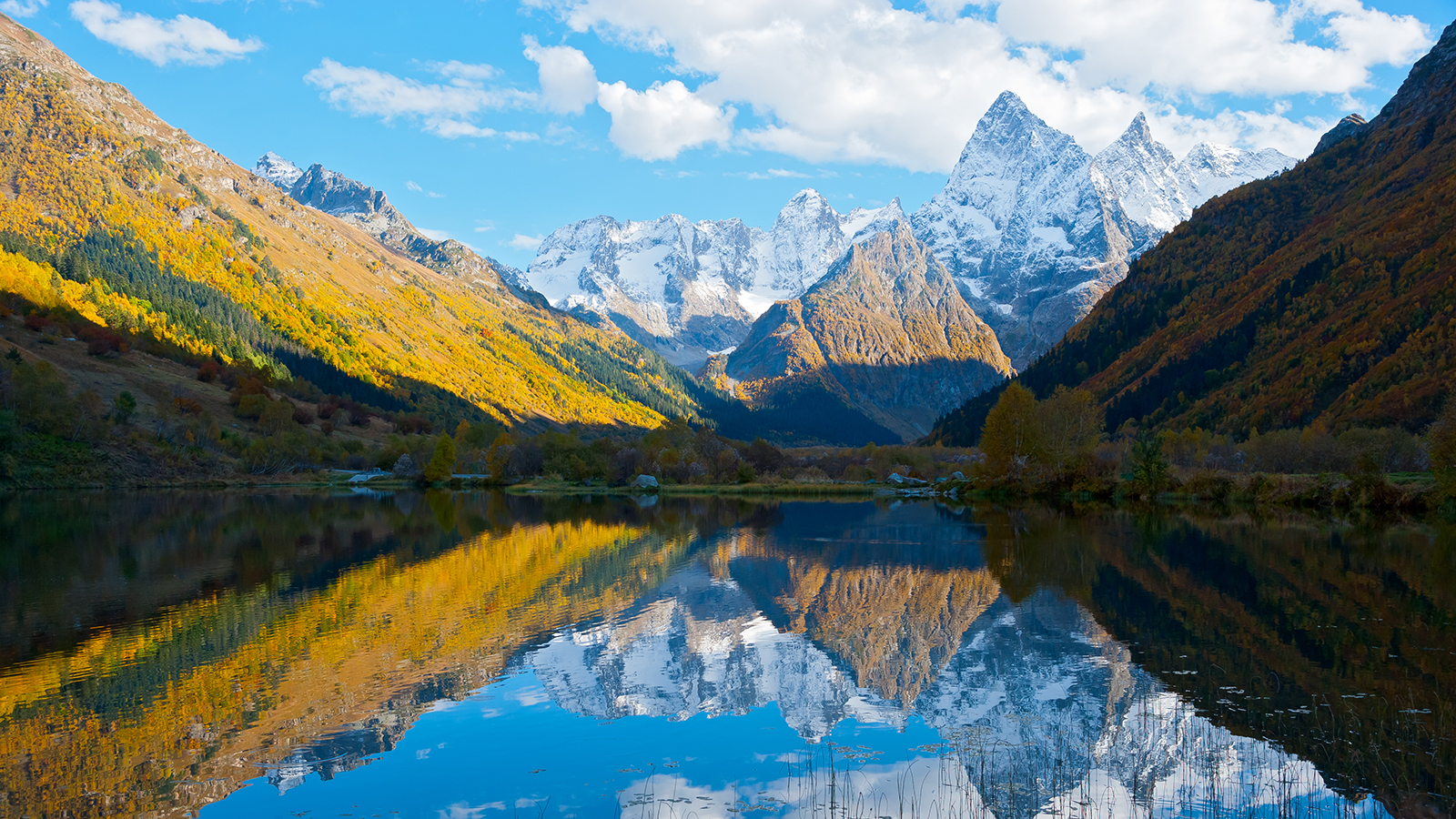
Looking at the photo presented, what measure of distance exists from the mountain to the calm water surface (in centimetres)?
8053

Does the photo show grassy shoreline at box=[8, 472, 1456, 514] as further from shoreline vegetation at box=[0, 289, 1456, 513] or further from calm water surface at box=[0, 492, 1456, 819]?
calm water surface at box=[0, 492, 1456, 819]

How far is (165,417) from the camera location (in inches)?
4080

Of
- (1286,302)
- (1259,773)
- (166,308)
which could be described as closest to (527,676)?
(1259,773)

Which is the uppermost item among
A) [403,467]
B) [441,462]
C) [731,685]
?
[441,462]

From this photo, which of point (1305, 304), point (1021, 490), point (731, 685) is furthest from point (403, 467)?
point (1305, 304)

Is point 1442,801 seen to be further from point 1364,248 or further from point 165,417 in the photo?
point 1364,248

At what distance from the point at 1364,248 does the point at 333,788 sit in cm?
16150

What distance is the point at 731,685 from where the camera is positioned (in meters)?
17.7

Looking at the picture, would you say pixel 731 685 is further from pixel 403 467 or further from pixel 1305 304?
pixel 1305 304

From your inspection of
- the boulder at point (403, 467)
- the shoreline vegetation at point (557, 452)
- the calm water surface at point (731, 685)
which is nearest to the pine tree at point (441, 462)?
the shoreline vegetation at point (557, 452)

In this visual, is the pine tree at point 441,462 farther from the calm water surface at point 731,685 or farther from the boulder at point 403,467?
the calm water surface at point 731,685

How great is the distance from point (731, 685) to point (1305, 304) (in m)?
147

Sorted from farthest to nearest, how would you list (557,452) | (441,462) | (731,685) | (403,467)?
(403,467) < (557,452) < (441,462) < (731,685)

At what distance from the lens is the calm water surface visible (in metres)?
11.8
